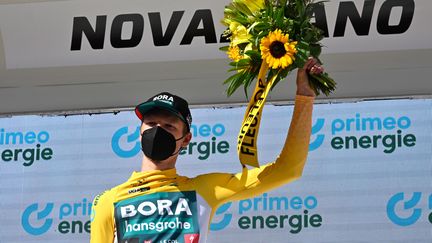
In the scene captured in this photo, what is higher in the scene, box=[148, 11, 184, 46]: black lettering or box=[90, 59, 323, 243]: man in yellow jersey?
box=[148, 11, 184, 46]: black lettering

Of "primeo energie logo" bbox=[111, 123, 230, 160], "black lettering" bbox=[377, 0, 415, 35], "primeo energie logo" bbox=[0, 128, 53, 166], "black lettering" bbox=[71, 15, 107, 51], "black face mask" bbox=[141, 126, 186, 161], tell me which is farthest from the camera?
"primeo energie logo" bbox=[0, 128, 53, 166]

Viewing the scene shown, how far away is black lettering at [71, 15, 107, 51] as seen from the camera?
14.8ft

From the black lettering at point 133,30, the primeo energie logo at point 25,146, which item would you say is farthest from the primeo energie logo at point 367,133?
the primeo energie logo at point 25,146

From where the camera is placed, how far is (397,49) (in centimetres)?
427

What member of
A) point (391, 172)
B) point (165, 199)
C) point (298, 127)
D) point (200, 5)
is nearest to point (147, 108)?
point (165, 199)

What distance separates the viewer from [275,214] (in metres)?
4.53

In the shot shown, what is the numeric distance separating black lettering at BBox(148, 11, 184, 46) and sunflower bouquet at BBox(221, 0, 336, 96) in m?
1.70

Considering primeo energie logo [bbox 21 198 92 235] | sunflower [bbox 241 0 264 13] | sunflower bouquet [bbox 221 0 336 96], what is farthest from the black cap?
primeo energie logo [bbox 21 198 92 235]

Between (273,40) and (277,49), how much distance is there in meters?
0.03

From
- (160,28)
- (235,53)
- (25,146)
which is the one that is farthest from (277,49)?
(25,146)

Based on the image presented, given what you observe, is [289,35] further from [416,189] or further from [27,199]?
[27,199]

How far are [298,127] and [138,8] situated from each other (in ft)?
6.89

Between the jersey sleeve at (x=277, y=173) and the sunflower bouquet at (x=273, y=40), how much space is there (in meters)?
0.10

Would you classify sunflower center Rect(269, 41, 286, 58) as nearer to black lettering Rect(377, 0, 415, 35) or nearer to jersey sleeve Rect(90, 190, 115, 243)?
jersey sleeve Rect(90, 190, 115, 243)
